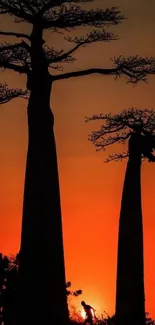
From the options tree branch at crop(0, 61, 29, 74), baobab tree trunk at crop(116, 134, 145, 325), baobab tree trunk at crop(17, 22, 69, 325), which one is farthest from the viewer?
baobab tree trunk at crop(116, 134, 145, 325)

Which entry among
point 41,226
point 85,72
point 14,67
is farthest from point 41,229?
point 85,72

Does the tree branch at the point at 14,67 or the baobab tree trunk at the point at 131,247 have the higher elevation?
the tree branch at the point at 14,67

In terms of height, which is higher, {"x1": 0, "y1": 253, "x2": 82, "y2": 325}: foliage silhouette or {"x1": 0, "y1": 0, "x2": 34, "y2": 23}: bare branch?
{"x1": 0, "y1": 0, "x2": 34, "y2": 23}: bare branch

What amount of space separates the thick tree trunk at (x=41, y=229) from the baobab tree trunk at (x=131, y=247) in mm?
1875

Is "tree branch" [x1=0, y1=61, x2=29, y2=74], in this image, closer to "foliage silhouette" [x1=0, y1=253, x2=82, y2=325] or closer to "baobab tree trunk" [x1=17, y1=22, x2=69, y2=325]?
"baobab tree trunk" [x1=17, y1=22, x2=69, y2=325]

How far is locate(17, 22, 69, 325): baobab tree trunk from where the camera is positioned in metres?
14.8

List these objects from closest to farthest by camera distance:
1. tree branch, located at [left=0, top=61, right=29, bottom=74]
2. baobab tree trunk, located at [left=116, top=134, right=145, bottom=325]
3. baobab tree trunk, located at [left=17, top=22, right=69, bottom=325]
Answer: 1. baobab tree trunk, located at [left=17, top=22, right=69, bottom=325]
2. tree branch, located at [left=0, top=61, right=29, bottom=74]
3. baobab tree trunk, located at [left=116, top=134, right=145, bottom=325]

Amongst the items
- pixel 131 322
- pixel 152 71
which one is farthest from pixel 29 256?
pixel 152 71

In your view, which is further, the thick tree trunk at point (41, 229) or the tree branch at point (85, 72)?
the tree branch at point (85, 72)

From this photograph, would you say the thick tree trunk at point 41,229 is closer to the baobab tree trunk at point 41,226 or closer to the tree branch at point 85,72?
the baobab tree trunk at point 41,226

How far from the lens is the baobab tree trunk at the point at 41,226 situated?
14797 mm

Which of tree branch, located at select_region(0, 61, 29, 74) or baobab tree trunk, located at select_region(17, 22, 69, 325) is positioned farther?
tree branch, located at select_region(0, 61, 29, 74)

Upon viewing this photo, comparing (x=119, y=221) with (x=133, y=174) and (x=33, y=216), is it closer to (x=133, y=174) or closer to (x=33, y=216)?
(x=133, y=174)

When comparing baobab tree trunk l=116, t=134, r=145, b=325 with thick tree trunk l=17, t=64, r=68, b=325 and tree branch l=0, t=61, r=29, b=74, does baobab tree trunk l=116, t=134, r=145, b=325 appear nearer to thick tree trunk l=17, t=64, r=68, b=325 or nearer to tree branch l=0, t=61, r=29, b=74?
thick tree trunk l=17, t=64, r=68, b=325
